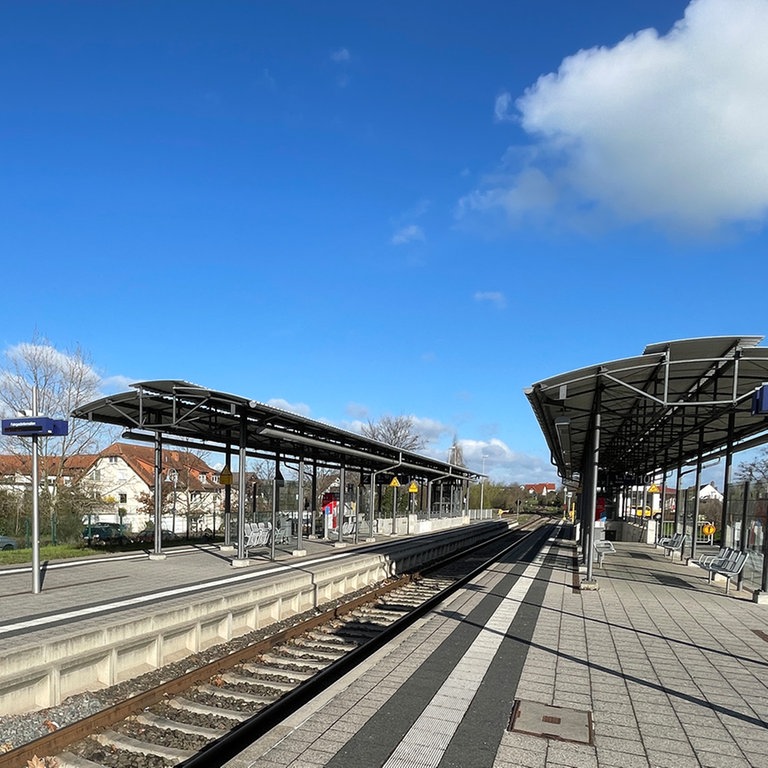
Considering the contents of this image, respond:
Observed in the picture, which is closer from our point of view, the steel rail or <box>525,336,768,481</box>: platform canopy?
the steel rail

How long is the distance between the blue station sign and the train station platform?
253 inches

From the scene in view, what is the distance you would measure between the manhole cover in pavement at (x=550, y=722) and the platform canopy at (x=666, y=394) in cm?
733

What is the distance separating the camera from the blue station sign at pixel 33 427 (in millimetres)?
10469

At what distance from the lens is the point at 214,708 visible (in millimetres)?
6359

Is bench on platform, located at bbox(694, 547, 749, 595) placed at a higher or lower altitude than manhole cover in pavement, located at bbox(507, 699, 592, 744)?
lower

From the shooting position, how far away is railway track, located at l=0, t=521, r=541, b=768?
5188 millimetres

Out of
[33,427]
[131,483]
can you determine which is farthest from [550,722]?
[131,483]

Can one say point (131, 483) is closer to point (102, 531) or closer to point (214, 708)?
point (102, 531)

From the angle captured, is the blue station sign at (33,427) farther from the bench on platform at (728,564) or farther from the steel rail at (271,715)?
the bench on platform at (728,564)

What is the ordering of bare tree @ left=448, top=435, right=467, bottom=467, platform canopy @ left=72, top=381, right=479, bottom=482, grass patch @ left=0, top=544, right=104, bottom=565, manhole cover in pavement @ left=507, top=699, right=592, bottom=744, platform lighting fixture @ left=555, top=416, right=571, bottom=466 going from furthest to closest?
bare tree @ left=448, top=435, right=467, bottom=467, platform lighting fixture @ left=555, top=416, right=571, bottom=466, grass patch @ left=0, top=544, right=104, bottom=565, platform canopy @ left=72, top=381, right=479, bottom=482, manhole cover in pavement @ left=507, top=699, right=592, bottom=744

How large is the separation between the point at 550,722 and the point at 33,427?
882 centimetres

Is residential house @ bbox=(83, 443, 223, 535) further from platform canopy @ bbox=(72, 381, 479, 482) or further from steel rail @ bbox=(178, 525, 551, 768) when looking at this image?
steel rail @ bbox=(178, 525, 551, 768)

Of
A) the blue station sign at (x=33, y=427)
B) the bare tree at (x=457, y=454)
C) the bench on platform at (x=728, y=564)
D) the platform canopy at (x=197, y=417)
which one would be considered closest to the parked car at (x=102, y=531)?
the platform canopy at (x=197, y=417)

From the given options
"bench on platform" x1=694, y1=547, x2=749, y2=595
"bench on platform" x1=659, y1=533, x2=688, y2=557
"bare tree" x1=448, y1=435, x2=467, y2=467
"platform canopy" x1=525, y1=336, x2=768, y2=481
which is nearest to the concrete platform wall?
"platform canopy" x1=525, y1=336, x2=768, y2=481
